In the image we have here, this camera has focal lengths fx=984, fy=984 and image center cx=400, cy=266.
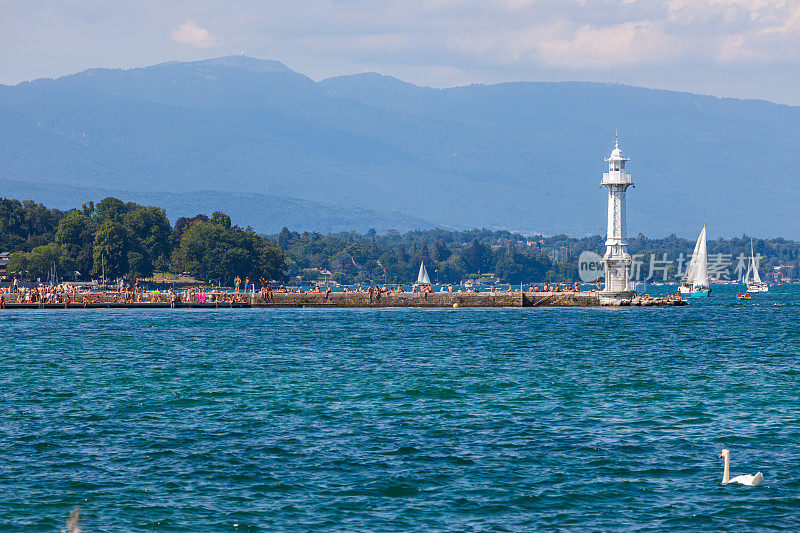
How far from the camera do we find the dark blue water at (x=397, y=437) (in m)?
21.2

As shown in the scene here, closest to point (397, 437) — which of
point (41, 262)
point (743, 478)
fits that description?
point (743, 478)

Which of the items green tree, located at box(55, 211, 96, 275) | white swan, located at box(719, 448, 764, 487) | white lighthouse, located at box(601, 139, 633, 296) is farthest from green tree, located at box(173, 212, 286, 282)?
white swan, located at box(719, 448, 764, 487)

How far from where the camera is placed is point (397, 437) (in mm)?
29094

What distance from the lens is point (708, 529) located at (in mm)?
19938

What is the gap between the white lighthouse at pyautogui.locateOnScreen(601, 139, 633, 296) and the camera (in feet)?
374

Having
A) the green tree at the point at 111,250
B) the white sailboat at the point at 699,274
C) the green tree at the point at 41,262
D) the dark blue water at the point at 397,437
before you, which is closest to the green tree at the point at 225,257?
the green tree at the point at 111,250

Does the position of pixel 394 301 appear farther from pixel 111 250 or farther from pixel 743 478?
pixel 743 478

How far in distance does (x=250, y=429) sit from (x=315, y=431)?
6.71ft

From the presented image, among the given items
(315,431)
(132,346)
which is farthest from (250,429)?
(132,346)

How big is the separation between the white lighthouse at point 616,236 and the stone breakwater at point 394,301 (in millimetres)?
2246

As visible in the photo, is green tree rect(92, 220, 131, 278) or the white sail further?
green tree rect(92, 220, 131, 278)

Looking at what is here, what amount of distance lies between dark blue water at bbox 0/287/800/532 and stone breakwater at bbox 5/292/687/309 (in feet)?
186

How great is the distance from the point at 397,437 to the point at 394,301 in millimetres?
90537

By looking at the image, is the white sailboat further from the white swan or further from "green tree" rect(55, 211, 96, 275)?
the white swan
